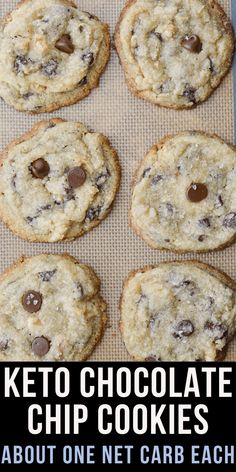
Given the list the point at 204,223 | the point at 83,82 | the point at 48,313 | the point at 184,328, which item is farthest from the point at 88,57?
the point at 184,328

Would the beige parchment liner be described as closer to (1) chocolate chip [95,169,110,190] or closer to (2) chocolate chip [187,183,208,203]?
(1) chocolate chip [95,169,110,190]

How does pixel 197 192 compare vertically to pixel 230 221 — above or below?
above

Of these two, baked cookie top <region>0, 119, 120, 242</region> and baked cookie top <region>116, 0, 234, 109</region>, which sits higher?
baked cookie top <region>116, 0, 234, 109</region>

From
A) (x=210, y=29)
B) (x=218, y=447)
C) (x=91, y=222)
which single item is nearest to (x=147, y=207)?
(x=91, y=222)

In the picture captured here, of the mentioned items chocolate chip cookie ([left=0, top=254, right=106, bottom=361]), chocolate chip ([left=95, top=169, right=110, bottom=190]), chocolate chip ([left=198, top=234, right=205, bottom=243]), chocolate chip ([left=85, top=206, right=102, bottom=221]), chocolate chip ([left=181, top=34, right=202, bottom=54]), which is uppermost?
chocolate chip ([left=181, top=34, right=202, bottom=54])

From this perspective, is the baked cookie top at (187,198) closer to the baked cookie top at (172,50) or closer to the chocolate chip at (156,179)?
the chocolate chip at (156,179)

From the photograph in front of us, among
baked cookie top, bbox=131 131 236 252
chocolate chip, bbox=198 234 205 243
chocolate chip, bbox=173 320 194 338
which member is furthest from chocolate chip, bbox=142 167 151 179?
chocolate chip, bbox=173 320 194 338

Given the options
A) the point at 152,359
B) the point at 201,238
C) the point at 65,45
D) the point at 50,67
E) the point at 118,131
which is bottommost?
the point at 152,359

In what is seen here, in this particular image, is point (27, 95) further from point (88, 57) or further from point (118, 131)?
point (118, 131)
